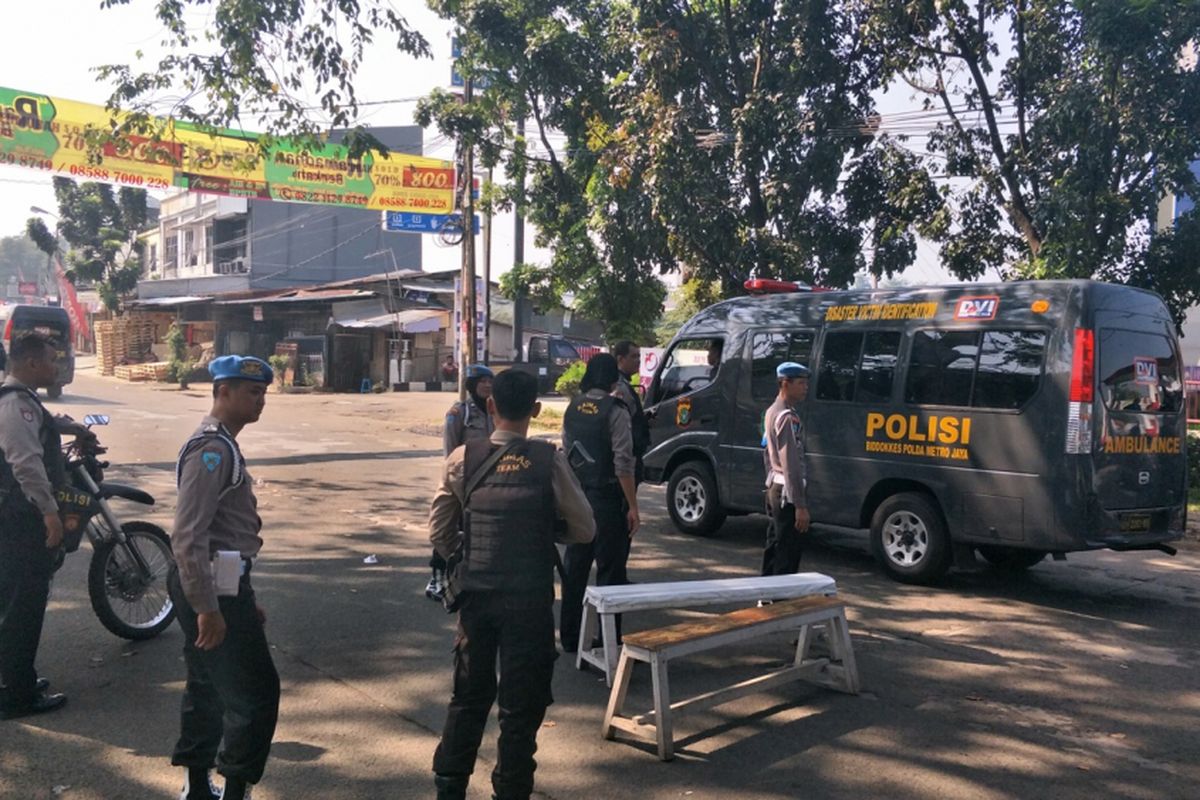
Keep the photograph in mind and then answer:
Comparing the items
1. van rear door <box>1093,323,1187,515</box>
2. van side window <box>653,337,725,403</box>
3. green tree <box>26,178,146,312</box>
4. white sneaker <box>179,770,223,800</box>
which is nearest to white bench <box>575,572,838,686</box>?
white sneaker <box>179,770,223,800</box>

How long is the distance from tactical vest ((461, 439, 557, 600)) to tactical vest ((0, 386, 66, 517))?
8.22 ft

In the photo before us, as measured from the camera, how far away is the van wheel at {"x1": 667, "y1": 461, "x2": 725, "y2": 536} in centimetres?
969

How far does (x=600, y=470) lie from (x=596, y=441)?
167 mm

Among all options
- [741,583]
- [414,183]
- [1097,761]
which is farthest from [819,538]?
[414,183]

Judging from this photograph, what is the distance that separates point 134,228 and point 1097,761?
48.0 m

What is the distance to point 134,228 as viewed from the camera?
45.6m

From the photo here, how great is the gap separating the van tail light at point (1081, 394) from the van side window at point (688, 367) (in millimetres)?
3424

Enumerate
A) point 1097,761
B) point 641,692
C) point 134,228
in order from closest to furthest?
point 1097,761
point 641,692
point 134,228

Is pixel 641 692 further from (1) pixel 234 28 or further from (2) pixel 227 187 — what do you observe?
(2) pixel 227 187

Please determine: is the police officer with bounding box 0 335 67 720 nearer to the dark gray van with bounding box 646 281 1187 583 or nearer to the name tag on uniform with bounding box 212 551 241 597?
the name tag on uniform with bounding box 212 551 241 597

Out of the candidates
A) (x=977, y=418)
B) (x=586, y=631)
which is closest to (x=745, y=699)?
(x=586, y=631)

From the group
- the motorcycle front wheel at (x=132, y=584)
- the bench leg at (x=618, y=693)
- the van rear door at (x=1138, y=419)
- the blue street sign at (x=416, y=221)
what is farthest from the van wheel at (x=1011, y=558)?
the blue street sign at (x=416, y=221)

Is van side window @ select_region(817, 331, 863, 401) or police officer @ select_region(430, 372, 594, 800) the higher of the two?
van side window @ select_region(817, 331, 863, 401)

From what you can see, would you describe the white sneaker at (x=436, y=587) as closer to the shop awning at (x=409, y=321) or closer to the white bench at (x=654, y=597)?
the white bench at (x=654, y=597)
